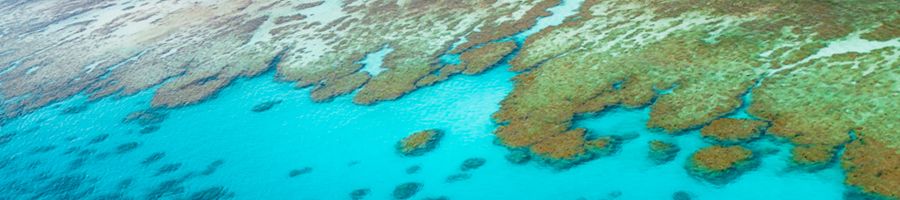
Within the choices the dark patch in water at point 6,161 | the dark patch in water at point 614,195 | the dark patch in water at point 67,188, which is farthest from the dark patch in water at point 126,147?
the dark patch in water at point 614,195

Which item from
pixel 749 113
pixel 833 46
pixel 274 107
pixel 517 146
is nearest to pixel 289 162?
pixel 274 107

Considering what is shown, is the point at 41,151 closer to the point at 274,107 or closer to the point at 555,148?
the point at 274,107

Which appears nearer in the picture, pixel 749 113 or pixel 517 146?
pixel 749 113

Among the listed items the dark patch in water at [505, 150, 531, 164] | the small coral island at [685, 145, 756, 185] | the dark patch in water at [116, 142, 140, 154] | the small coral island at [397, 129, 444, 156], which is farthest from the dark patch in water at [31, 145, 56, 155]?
the small coral island at [685, 145, 756, 185]

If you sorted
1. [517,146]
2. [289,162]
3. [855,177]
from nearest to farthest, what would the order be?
1. [855,177]
2. [517,146]
3. [289,162]

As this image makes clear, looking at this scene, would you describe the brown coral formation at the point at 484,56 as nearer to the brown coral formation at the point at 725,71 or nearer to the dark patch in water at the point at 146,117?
the brown coral formation at the point at 725,71

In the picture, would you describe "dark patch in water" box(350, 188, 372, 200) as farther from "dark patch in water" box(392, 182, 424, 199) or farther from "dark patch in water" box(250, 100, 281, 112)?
"dark patch in water" box(250, 100, 281, 112)

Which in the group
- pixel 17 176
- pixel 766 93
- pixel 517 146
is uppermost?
pixel 766 93

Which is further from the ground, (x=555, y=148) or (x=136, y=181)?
(x=555, y=148)
